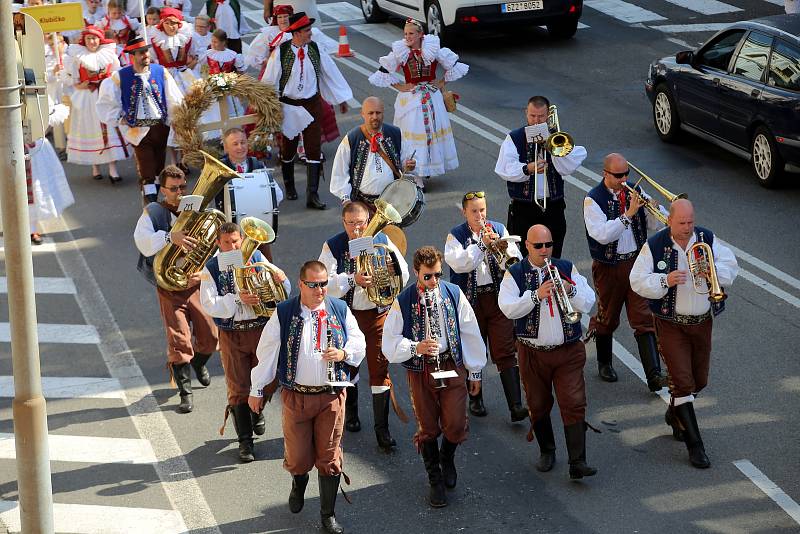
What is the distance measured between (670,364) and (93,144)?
887 centimetres

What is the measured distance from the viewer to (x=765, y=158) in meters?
14.5

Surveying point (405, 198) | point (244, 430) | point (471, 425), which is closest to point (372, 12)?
point (405, 198)

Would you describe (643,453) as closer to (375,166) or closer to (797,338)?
(797,338)

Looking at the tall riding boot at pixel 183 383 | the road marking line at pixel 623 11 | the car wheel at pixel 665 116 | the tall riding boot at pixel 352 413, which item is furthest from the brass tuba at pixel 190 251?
the road marking line at pixel 623 11

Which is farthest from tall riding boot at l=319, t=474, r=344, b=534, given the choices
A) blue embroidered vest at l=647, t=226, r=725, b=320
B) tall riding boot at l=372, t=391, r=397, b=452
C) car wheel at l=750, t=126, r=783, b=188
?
car wheel at l=750, t=126, r=783, b=188

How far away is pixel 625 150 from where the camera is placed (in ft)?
52.7

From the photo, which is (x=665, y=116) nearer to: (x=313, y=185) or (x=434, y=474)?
(x=313, y=185)

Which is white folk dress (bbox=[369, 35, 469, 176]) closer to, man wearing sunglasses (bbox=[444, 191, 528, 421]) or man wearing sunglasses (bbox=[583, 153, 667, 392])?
man wearing sunglasses (bbox=[583, 153, 667, 392])

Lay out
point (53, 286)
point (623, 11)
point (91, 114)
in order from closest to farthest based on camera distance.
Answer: point (53, 286), point (91, 114), point (623, 11)

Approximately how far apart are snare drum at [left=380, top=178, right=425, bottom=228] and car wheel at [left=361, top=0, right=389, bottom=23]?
1268 centimetres

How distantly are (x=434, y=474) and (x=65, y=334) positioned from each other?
183 inches

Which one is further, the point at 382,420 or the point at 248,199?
the point at 248,199

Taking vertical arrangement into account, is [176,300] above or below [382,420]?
above

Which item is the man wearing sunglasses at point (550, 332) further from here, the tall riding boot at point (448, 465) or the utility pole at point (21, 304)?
the utility pole at point (21, 304)
